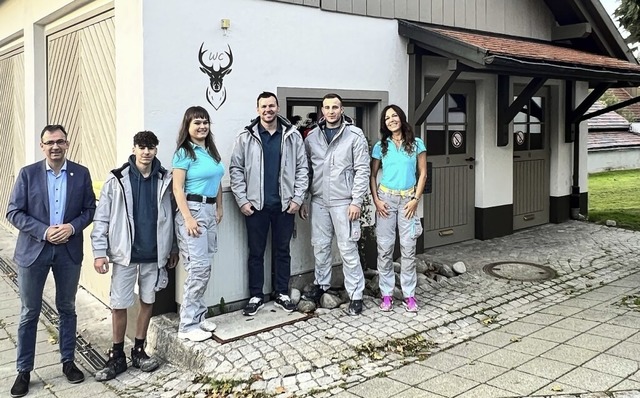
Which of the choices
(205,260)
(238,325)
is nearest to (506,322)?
(238,325)

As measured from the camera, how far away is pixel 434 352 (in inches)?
172

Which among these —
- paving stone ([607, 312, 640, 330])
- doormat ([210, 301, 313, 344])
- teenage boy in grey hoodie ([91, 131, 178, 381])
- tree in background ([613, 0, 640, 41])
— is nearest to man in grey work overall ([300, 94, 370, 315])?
doormat ([210, 301, 313, 344])

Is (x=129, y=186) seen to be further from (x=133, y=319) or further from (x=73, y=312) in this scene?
(x=133, y=319)

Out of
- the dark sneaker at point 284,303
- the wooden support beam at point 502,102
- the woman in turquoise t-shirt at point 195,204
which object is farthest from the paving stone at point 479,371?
the wooden support beam at point 502,102

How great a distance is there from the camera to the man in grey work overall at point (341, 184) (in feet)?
16.6

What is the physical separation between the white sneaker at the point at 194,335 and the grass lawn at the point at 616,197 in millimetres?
7190

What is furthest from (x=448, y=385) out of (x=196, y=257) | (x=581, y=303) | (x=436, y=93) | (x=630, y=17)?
(x=630, y=17)

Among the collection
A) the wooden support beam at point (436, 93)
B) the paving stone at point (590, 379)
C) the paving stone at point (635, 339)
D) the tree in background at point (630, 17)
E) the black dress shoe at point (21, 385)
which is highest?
the tree in background at point (630, 17)

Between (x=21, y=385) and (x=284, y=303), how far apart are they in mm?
2097

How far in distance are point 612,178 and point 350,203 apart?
47.6 ft

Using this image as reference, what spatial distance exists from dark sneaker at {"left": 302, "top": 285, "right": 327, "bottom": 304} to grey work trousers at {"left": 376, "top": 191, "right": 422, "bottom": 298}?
1.83ft

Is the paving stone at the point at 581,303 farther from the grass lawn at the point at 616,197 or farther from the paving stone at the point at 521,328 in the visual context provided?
the grass lawn at the point at 616,197

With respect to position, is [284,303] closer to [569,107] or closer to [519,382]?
[519,382]

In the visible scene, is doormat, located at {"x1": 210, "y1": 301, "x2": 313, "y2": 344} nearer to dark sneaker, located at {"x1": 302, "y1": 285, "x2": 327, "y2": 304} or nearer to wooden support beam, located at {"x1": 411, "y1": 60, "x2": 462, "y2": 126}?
dark sneaker, located at {"x1": 302, "y1": 285, "x2": 327, "y2": 304}
